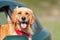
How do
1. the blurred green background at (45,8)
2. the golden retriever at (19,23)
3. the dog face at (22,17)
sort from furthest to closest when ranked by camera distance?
1. the blurred green background at (45,8)
2. the dog face at (22,17)
3. the golden retriever at (19,23)

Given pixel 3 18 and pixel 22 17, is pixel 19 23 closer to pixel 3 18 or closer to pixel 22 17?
pixel 22 17

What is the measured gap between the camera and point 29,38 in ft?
22.9

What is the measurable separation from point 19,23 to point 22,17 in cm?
14

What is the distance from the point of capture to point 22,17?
23.8 feet

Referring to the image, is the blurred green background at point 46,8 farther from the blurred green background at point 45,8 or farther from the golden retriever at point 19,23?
the golden retriever at point 19,23

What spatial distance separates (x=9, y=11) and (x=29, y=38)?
1.90 feet

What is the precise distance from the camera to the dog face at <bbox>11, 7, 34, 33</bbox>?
7230 millimetres

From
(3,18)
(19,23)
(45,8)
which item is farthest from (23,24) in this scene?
(45,8)

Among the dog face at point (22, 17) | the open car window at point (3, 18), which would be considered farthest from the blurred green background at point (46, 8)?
the open car window at point (3, 18)

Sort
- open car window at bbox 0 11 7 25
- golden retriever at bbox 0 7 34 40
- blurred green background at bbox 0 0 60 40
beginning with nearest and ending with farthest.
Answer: open car window at bbox 0 11 7 25, golden retriever at bbox 0 7 34 40, blurred green background at bbox 0 0 60 40

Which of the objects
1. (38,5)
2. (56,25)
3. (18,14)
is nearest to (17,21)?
(18,14)

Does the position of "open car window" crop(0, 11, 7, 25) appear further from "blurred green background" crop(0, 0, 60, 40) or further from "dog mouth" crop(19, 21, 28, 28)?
"blurred green background" crop(0, 0, 60, 40)

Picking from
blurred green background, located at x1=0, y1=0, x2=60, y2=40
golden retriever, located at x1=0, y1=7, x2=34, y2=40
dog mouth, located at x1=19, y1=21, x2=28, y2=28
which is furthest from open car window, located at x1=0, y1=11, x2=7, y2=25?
blurred green background, located at x1=0, y1=0, x2=60, y2=40

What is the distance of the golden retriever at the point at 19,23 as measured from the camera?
7078mm
